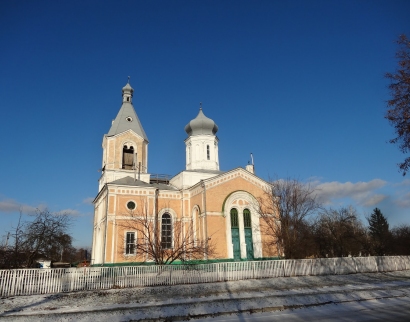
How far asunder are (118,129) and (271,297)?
76.0ft

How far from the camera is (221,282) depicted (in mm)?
15352

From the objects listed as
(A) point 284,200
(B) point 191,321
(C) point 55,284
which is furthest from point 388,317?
(A) point 284,200

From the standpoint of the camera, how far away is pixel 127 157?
29.5 meters

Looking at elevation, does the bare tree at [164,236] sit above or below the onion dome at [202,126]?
below

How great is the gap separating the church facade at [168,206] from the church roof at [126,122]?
10 cm

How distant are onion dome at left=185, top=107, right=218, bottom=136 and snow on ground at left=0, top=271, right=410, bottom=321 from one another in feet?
66.0

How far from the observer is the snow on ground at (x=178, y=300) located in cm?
929

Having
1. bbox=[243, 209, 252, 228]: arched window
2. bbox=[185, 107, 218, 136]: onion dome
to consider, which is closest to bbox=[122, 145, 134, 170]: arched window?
bbox=[185, 107, 218, 136]: onion dome

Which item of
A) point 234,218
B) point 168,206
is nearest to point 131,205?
point 168,206

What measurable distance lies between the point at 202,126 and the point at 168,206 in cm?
1018

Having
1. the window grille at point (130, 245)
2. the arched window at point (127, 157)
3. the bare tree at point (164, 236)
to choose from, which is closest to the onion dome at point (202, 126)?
the arched window at point (127, 157)

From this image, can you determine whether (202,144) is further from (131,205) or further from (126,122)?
(131,205)

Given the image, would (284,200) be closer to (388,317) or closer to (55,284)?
(388,317)

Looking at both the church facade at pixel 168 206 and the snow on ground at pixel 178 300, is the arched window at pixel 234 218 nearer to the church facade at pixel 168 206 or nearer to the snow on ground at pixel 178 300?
the church facade at pixel 168 206
